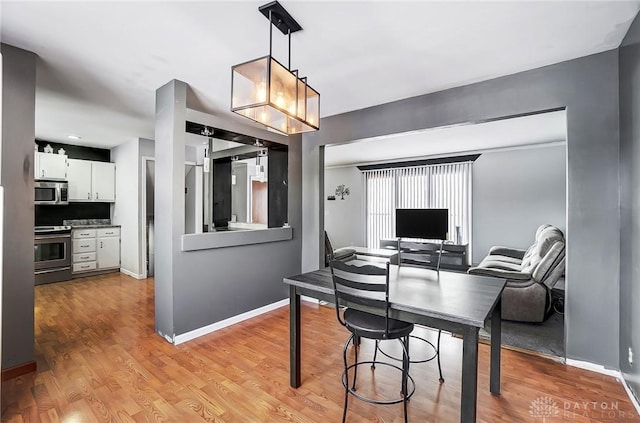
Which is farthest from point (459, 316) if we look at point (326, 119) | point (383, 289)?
point (326, 119)

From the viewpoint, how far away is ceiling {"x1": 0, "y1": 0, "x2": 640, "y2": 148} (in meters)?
1.82

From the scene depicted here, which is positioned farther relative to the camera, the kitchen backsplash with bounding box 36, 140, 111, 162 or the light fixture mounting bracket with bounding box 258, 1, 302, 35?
the kitchen backsplash with bounding box 36, 140, 111, 162

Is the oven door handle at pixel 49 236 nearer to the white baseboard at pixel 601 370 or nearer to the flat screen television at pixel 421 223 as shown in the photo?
the flat screen television at pixel 421 223

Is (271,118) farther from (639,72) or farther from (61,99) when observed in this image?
(61,99)

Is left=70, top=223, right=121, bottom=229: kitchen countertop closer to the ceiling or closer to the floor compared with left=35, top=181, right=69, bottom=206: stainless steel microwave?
closer to the floor

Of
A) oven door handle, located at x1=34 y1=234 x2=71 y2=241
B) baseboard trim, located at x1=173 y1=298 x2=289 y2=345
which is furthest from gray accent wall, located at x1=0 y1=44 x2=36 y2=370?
oven door handle, located at x1=34 y1=234 x2=71 y2=241

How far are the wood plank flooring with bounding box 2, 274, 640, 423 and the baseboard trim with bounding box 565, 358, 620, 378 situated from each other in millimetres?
52

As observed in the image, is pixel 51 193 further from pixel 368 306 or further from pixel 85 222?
pixel 368 306

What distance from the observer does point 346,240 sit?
815 cm

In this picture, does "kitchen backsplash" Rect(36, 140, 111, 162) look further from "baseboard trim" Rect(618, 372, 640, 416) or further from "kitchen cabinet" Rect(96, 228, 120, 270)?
"baseboard trim" Rect(618, 372, 640, 416)

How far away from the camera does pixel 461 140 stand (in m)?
5.12

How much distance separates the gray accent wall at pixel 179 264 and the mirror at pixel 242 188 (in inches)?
25.4

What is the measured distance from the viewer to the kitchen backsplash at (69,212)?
5227 millimetres
